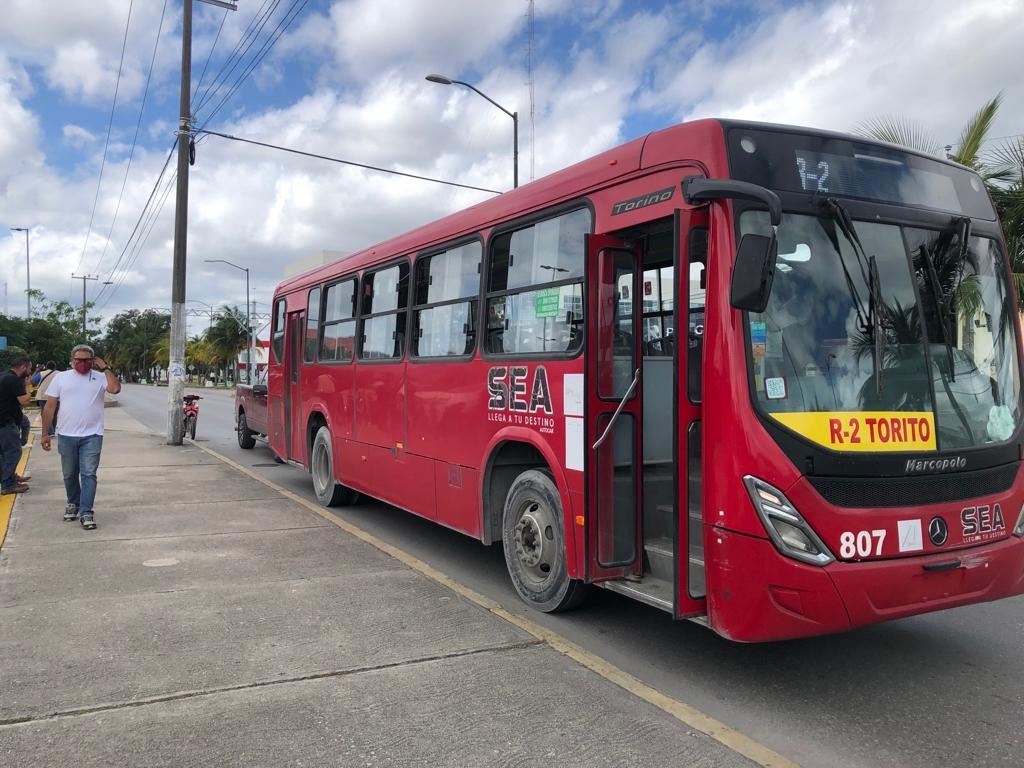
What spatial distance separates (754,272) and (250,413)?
1406 centimetres

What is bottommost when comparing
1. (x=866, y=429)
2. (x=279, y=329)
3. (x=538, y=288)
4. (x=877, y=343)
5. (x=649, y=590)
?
(x=649, y=590)

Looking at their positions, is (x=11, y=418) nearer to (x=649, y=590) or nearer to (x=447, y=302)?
(x=447, y=302)

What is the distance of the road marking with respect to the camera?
3.46m

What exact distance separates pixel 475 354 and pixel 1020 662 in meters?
4.03

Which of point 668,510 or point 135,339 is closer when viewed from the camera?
point 668,510

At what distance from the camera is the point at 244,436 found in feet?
54.7

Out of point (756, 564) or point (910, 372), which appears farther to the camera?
point (910, 372)

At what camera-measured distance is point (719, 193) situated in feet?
12.6

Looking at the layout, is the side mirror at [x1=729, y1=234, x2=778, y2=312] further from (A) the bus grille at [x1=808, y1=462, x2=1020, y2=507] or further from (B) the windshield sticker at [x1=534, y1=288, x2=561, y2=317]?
(B) the windshield sticker at [x1=534, y1=288, x2=561, y2=317]

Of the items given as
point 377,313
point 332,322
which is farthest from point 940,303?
point 332,322

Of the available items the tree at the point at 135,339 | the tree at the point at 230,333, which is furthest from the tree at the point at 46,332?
the tree at the point at 135,339

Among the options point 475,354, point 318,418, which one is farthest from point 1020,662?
point 318,418

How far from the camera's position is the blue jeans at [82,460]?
309 inches

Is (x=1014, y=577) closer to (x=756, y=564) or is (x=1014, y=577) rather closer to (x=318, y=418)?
(x=756, y=564)
